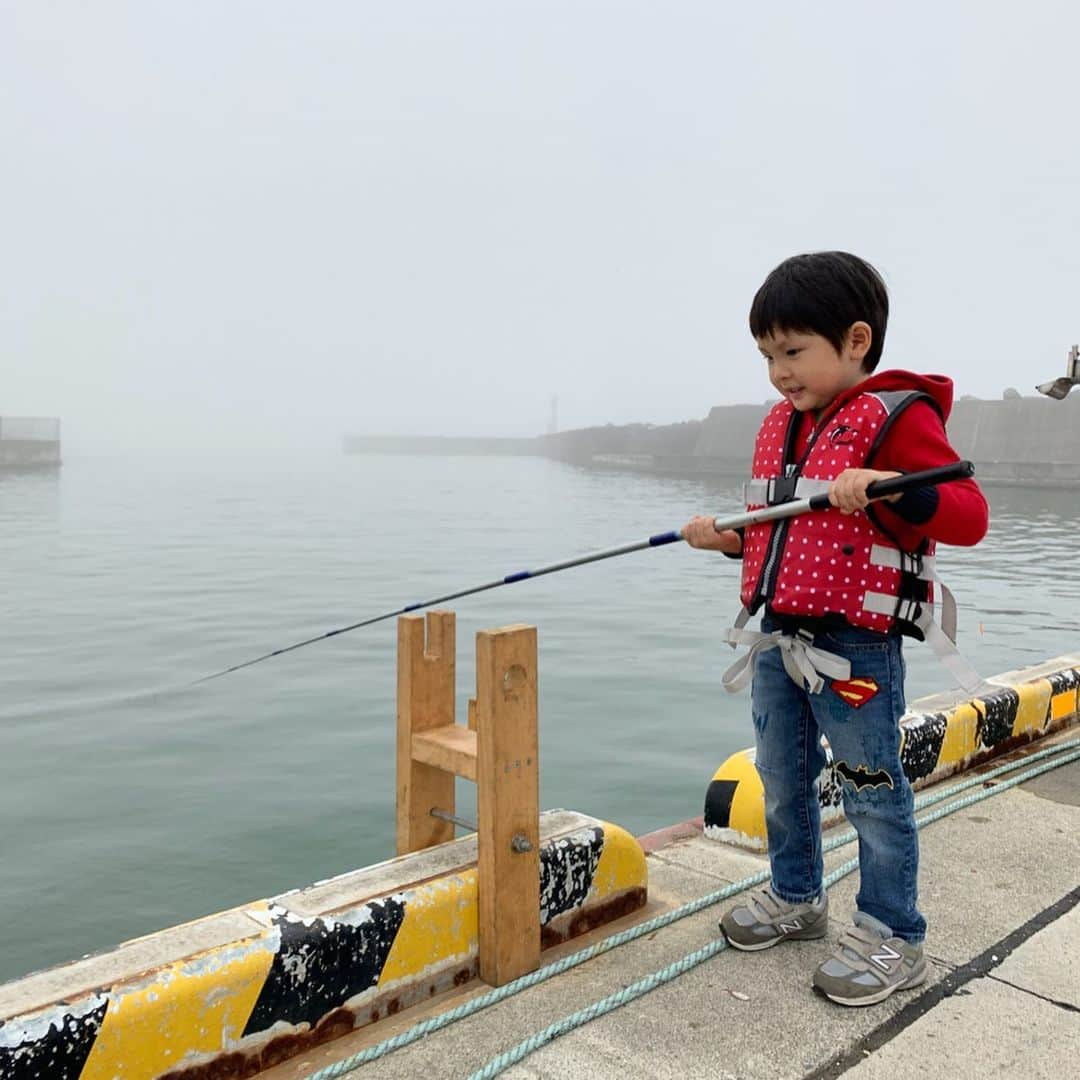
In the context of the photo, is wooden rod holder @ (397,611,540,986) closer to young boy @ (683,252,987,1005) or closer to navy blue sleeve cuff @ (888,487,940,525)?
young boy @ (683,252,987,1005)

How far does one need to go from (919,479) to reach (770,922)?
1436mm

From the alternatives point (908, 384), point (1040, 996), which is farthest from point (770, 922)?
point (908, 384)

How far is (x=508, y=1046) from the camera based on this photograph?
2.67 meters

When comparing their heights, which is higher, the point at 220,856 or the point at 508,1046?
the point at 508,1046

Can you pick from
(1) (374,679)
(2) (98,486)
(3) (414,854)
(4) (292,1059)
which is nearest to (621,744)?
(1) (374,679)

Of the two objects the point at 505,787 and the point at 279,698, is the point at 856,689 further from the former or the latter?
the point at 279,698

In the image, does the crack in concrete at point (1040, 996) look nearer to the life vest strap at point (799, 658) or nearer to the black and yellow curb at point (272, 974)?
the life vest strap at point (799, 658)

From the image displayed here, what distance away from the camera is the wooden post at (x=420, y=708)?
11.0ft

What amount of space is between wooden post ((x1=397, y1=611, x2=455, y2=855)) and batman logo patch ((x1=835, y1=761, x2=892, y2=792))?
1.22 metres

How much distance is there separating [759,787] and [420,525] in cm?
3166

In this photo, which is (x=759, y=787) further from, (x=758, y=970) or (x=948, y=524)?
(x=948, y=524)

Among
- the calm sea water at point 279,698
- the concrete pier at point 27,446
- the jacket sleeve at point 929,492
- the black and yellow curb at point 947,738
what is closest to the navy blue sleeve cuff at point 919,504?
the jacket sleeve at point 929,492

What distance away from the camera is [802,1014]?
2.77m

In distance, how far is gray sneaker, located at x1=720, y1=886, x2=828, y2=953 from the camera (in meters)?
3.12
